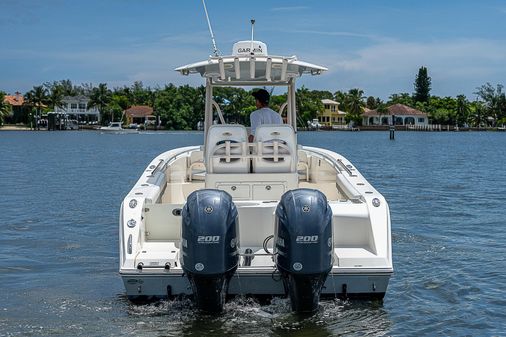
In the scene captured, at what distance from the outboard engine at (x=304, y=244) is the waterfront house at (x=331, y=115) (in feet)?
483

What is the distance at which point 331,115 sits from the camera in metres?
157

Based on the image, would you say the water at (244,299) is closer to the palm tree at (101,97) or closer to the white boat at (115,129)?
the white boat at (115,129)

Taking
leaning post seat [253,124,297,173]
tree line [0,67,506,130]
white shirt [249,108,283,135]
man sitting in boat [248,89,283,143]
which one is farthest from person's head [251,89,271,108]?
tree line [0,67,506,130]

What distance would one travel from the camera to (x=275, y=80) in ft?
37.4

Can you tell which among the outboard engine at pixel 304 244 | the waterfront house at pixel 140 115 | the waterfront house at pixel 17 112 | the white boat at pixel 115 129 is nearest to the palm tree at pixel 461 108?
Answer: the waterfront house at pixel 140 115

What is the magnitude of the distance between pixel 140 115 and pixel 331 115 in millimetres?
38422

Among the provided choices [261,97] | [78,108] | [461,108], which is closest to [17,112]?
[78,108]

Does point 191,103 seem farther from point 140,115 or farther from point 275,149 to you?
point 275,149

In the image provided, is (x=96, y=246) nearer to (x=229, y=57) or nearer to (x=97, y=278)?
(x=97, y=278)

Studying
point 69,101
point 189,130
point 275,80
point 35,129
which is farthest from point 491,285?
point 69,101

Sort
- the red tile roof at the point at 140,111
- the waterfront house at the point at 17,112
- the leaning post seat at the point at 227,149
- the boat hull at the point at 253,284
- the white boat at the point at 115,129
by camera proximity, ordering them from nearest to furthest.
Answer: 1. the boat hull at the point at 253,284
2. the leaning post seat at the point at 227,149
3. the white boat at the point at 115,129
4. the red tile roof at the point at 140,111
5. the waterfront house at the point at 17,112

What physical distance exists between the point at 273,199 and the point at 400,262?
9.48 feet

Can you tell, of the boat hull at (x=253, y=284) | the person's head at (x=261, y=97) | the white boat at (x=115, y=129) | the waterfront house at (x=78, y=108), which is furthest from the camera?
the waterfront house at (x=78, y=108)

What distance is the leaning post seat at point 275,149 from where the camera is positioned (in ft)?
32.3
